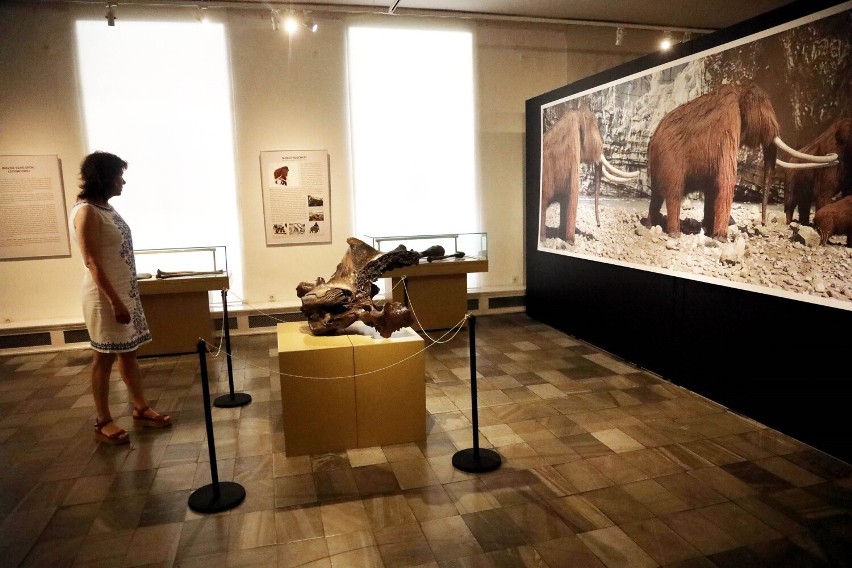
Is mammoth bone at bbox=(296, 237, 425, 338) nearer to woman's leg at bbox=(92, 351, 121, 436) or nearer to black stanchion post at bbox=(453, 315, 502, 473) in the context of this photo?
black stanchion post at bbox=(453, 315, 502, 473)

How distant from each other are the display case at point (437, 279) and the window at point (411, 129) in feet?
1.96

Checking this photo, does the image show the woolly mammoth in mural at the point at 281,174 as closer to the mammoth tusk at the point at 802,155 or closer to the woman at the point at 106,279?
the woman at the point at 106,279

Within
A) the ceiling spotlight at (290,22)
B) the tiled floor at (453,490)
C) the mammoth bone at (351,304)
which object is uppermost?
the ceiling spotlight at (290,22)

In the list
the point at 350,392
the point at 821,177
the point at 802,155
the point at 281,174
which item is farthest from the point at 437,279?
the point at 821,177

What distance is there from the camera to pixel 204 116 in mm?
7602

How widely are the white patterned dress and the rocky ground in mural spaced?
444cm

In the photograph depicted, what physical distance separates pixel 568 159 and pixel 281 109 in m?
3.74

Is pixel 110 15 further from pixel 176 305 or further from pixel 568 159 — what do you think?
pixel 568 159

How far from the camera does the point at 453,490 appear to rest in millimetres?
3555

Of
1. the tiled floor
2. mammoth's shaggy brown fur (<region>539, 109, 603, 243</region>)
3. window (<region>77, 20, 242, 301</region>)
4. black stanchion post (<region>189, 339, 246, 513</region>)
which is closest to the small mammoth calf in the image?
the tiled floor

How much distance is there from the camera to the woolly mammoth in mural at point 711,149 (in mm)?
4305

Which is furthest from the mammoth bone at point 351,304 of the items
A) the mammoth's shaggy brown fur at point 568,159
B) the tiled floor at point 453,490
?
the mammoth's shaggy brown fur at point 568,159

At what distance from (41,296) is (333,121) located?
4272 mm

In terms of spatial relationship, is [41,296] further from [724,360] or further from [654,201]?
[724,360]
